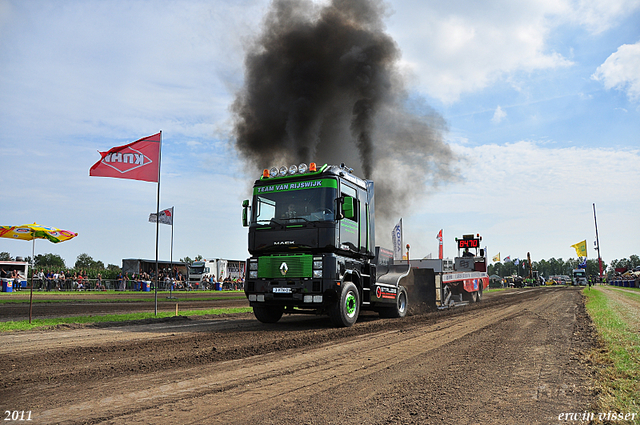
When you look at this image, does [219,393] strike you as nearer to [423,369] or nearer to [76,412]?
[76,412]

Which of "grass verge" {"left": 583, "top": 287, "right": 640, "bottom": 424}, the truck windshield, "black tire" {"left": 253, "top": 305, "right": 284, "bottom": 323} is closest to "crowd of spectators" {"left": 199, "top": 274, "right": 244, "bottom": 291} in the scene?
"black tire" {"left": 253, "top": 305, "right": 284, "bottom": 323}

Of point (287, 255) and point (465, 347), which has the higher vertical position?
point (287, 255)

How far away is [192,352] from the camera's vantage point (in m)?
6.16

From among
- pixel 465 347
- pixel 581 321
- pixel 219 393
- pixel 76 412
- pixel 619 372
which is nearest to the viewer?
pixel 76 412

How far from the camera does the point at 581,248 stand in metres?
50.2

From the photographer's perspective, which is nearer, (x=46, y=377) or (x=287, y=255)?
(x=46, y=377)

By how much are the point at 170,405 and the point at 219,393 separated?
0.50m

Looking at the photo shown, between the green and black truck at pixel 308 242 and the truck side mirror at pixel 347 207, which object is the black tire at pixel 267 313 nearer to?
the green and black truck at pixel 308 242

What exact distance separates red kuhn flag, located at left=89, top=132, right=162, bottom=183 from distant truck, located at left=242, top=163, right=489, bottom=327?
4077 mm

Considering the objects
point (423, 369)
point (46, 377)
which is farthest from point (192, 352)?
point (423, 369)

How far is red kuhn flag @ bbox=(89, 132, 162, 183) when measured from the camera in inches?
461

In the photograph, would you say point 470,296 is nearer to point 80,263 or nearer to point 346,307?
point 346,307

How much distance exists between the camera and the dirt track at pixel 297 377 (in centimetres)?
347

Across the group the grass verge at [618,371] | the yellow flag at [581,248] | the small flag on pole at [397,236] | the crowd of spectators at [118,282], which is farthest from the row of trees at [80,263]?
the yellow flag at [581,248]
